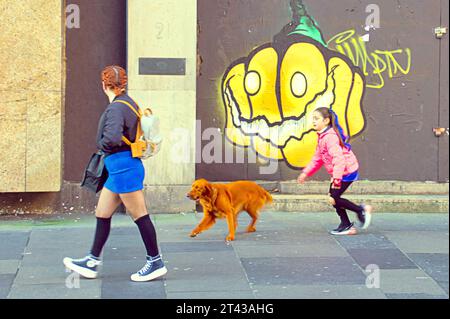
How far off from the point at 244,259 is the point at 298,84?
11.6 ft

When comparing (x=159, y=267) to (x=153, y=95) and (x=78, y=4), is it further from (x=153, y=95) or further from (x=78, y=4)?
(x=78, y=4)

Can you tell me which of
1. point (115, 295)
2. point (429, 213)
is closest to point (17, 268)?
point (115, 295)

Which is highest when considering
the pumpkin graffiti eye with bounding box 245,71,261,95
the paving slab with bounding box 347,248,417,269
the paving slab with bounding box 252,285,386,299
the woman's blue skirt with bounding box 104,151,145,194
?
the pumpkin graffiti eye with bounding box 245,71,261,95

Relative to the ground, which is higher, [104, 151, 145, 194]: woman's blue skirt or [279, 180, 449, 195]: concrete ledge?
[104, 151, 145, 194]: woman's blue skirt

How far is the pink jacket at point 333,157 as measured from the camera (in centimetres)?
892

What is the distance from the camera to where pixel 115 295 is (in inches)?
271

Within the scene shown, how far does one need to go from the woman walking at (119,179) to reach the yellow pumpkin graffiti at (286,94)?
3900 millimetres

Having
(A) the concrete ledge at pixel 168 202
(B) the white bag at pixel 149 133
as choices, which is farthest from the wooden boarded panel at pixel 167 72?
(B) the white bag at pixel 149 133

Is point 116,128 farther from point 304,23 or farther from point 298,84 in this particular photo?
point 304,23

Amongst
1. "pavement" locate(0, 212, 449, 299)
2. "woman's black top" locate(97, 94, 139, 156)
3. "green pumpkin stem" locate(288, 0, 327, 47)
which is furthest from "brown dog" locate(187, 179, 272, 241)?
"green pumpkin stem" locate(288, 0, 327, 47)

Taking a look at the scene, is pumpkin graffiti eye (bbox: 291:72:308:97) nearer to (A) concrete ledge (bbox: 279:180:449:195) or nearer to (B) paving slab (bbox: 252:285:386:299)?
(A) concrete ledge (bbox: 279:180:449:195)

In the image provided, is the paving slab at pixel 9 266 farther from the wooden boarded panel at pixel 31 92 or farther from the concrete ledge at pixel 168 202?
the concrete ledge at pixel 168 202

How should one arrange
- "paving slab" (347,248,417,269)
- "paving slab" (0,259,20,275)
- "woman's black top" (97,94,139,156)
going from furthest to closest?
1. "paving slab" (347,248,417,269)
2. "paving slab" (0,259,20,275)
3. "woman's black top" (97,94,139,156)

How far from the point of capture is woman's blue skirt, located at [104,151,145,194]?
7062 millimetres
